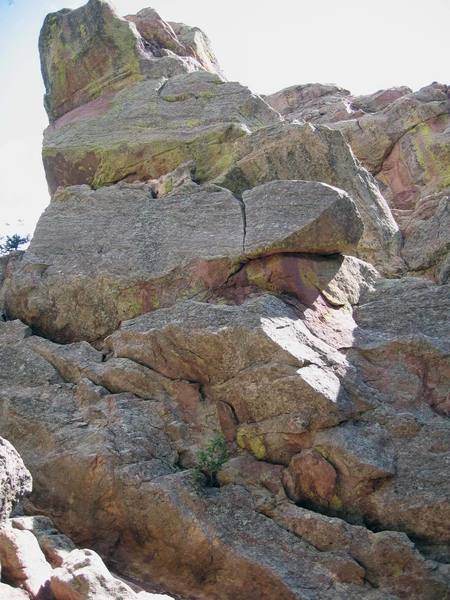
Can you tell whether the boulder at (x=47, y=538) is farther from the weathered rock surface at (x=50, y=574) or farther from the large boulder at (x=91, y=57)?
the large boulder at (x=91, y=57)

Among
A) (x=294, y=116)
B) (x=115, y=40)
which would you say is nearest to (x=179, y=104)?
(x=115, y=40)

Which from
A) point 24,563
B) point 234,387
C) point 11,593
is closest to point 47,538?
point 24,563

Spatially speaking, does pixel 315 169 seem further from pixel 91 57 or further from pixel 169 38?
pixel 169 38

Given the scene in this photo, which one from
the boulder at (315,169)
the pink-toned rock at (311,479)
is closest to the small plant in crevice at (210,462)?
the pink-toned rock at (311,479)

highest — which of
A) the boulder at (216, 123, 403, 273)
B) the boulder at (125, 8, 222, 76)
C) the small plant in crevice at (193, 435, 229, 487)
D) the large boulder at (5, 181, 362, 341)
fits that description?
the boulder at (125, 8, 222, 76)

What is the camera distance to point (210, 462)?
16672 millimetres

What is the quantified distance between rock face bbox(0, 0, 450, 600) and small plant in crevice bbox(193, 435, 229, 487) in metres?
0.14

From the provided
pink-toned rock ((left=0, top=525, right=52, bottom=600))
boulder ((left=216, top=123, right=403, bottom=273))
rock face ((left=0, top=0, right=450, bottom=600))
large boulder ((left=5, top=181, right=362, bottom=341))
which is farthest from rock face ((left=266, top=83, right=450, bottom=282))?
pink-toned rock ((left=0, top=525, right=52, bottom=600))

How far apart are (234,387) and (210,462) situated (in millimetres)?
2221

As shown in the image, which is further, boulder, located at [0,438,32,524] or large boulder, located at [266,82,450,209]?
large boulder, located at [266,82,450,209]

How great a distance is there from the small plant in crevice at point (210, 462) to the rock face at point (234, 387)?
14 cm

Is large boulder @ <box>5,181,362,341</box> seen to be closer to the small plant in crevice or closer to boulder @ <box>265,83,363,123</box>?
the small plant in crevice

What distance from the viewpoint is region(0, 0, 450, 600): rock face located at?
14719 millimetres

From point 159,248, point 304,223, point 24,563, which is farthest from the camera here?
point 159,248
